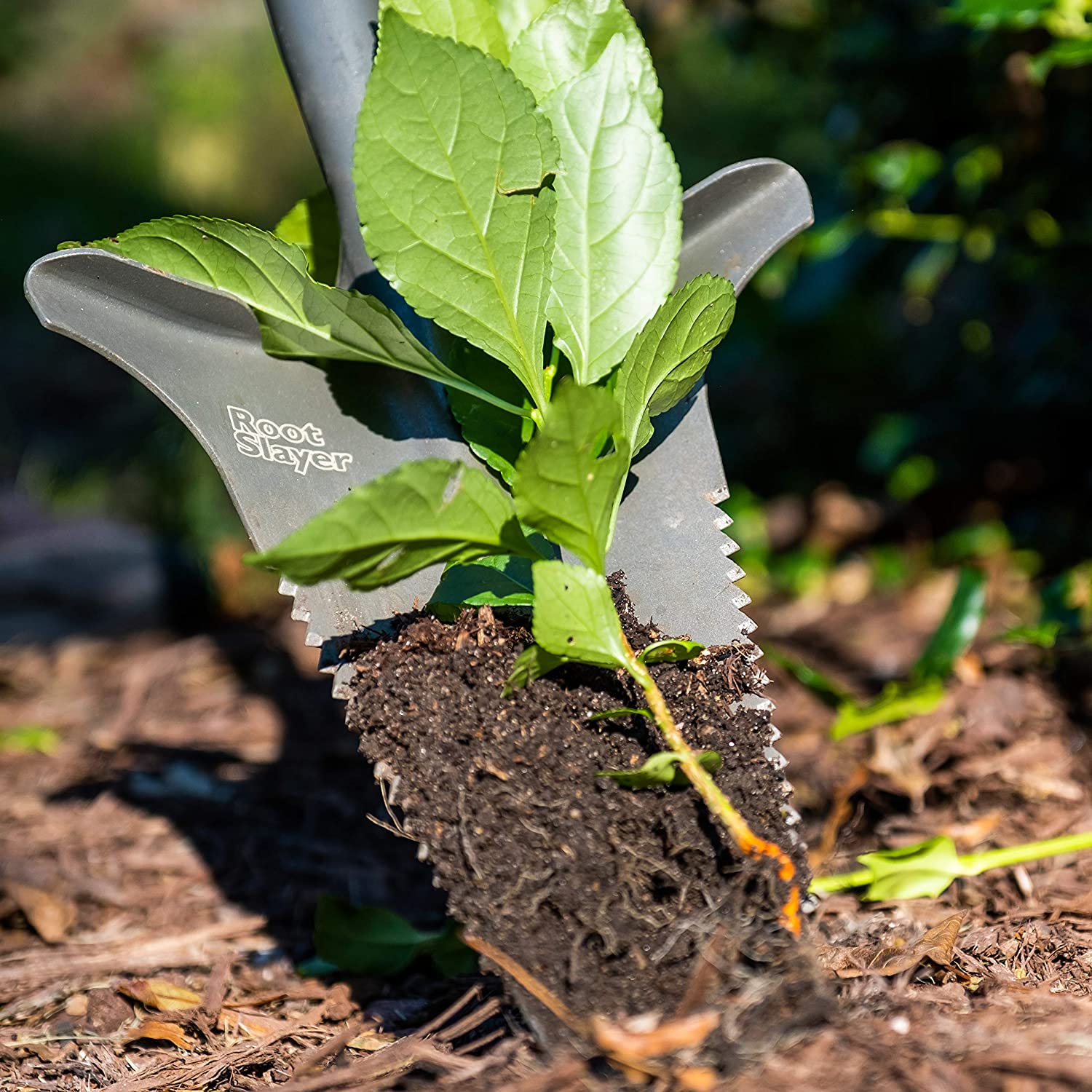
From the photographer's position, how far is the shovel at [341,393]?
91 cm

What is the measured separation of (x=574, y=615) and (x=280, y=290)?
1.10ft

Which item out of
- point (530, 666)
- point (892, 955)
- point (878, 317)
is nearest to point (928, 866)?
point (892, 955)

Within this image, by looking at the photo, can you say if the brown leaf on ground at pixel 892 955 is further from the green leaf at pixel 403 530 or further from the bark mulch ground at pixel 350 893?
the green leaf at pixel 403 530

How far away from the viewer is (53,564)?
2404 mm

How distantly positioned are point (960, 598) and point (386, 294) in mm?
936

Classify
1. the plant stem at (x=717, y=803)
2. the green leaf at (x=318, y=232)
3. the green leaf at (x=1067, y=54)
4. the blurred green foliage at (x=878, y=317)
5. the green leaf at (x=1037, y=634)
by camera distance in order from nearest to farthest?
the plant stem at (x=717, y=803)
the green leaf at (x=318, y=232)
the green leaf at (x=1067, y=54)
the green leaf at (x=1037, y=634)
the blurred green foliage at (x=878, y=317)

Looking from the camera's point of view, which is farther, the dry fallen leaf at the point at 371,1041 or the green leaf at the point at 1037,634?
the green leaf at the point at 1037,634

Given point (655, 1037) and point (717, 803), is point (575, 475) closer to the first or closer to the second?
point (717, 803)

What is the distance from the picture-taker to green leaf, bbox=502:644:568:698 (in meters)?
0.81

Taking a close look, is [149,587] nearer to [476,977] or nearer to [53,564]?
[53,564]

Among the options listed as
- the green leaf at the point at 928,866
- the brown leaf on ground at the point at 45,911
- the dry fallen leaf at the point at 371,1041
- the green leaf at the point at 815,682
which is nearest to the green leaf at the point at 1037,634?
the green leaf at the point at 815,682

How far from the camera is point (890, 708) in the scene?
143 cm

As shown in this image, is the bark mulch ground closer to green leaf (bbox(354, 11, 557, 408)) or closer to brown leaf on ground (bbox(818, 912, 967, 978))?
brown leaf on ground (bbox(818, 912, 967, 978))

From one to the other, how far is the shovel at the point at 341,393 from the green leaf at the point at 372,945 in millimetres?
308
